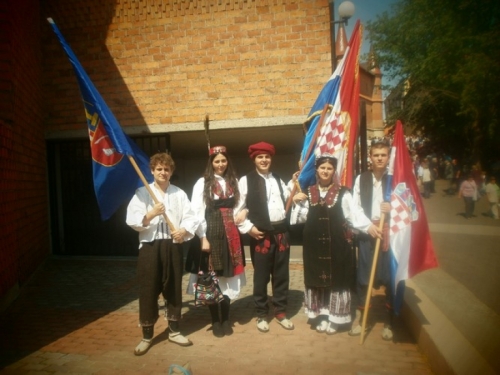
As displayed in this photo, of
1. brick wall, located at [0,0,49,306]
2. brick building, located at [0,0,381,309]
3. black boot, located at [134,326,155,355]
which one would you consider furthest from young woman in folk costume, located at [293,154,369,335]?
brick wall, located at [0,0,49,306]

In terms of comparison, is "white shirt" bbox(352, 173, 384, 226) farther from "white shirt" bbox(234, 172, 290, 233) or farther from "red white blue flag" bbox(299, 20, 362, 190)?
"white shirt" bbox(234, 172, 290, 233)

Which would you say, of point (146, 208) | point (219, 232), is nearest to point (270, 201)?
point (219, 232)

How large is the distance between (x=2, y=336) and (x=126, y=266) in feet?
10.5

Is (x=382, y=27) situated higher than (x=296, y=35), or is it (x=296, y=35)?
(x=296, y=35)

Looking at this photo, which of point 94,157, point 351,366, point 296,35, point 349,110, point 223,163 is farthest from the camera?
point 296,35

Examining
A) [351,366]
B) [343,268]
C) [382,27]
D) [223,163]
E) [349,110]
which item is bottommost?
[351,366]

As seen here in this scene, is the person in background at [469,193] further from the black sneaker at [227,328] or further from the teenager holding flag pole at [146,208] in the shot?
the teenager holding flag pole at [146,208]

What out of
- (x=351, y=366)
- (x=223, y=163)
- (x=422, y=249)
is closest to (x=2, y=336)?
(x=223, y=163)

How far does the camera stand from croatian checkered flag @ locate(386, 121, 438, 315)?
3830 millimetres

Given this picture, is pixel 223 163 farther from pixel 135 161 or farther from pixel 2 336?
pixel 2 336

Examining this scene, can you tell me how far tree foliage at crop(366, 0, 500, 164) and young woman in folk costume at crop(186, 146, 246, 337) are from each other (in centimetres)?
207

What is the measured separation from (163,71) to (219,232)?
434 centimetres

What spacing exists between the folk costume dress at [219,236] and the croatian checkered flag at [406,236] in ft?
5.29

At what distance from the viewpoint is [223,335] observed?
420 centimetres
